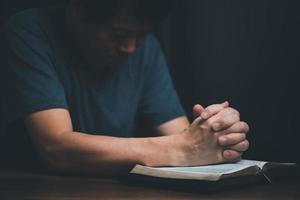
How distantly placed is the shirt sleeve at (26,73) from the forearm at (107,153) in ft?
0.42

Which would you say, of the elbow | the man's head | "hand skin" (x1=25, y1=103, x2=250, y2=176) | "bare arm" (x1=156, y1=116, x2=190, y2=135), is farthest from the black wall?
the elbow

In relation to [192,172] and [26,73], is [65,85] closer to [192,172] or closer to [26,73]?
[26,73]

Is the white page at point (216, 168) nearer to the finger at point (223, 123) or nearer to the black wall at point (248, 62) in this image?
the finger at point (223, 123)

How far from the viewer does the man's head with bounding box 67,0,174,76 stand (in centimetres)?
171

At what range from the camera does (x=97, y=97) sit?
1837mm

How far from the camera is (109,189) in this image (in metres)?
1.33

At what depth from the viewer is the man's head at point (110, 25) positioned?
171cm

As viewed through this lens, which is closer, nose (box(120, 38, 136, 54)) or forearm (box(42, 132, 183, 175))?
forearm (box(42, 132, 183, 175))

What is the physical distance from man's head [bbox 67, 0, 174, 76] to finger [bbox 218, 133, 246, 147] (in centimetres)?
36

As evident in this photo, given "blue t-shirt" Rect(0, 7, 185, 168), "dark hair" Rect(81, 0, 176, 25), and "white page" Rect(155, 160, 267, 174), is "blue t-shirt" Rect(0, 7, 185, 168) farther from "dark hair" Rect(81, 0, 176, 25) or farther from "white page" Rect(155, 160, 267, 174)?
"white page" Rect(155, 160, 267, 174)

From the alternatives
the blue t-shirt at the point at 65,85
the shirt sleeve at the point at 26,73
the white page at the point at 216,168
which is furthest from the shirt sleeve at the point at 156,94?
the white page at the point at 216,168

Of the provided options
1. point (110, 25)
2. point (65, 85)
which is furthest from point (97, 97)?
point (110, 25)

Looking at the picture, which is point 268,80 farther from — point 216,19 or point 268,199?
point 268,199

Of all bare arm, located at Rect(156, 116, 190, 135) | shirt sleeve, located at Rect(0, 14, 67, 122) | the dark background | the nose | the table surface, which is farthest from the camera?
the dark background
